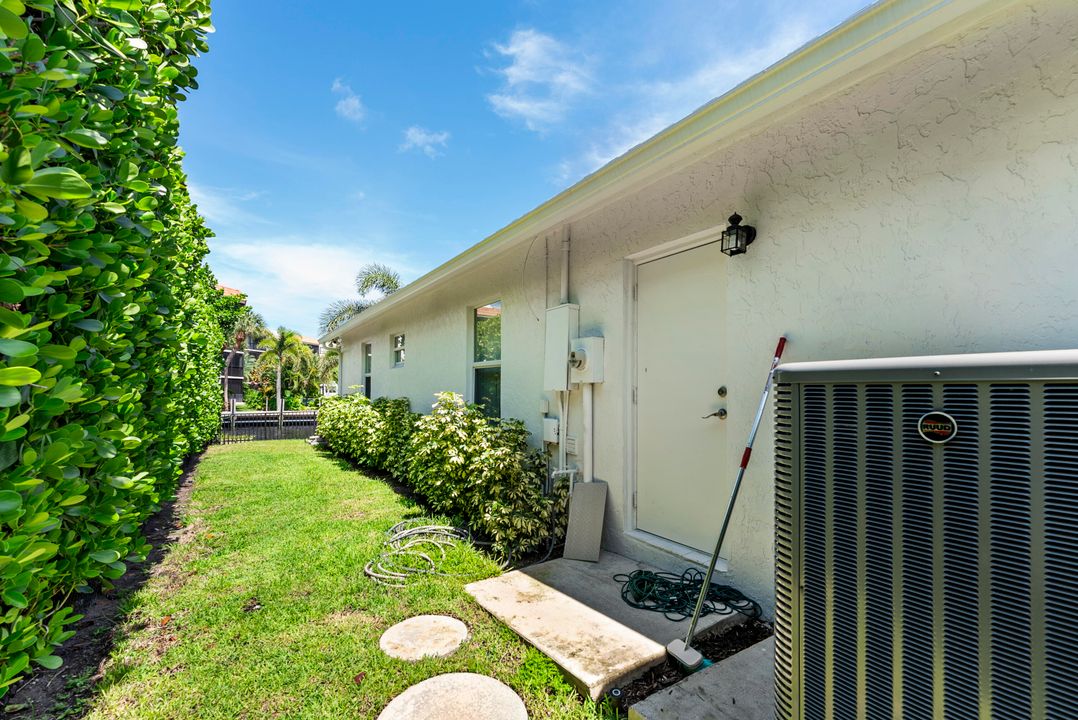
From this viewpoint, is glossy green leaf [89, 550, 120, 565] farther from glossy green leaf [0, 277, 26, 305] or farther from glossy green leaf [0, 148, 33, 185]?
glossy green leaf [0, 148, 33, 185]

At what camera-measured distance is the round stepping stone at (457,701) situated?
82.2 inches

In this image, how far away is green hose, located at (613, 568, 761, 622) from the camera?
2887mm

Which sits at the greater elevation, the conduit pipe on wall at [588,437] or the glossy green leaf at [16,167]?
the glossy green leaf at [16,167]

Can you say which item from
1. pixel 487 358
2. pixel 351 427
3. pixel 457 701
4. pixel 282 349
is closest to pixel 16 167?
pixel 457 701

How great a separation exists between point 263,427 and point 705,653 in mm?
15366

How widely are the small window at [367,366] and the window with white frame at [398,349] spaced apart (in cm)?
226

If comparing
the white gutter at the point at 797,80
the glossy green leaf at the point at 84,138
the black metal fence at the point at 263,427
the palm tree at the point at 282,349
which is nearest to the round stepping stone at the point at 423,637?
the glossy green leaf at the point at 84,138

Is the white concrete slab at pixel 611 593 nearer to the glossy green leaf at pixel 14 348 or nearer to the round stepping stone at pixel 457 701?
the round stepping stone at pixel 457 701

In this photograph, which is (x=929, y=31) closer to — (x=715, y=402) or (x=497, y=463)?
(x=715, y=402)

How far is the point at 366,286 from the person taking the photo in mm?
25703

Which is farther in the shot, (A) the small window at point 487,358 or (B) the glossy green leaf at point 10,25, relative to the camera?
(A) the small window at point 487,358

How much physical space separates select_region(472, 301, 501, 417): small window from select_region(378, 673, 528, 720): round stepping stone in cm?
393

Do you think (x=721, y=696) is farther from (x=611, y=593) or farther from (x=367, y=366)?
(x=367, y=366)

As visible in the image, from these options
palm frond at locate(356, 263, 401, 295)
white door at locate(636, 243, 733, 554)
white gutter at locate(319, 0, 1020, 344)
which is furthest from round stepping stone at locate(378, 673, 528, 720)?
palm frond at locate(356, 263, 401, 295)
